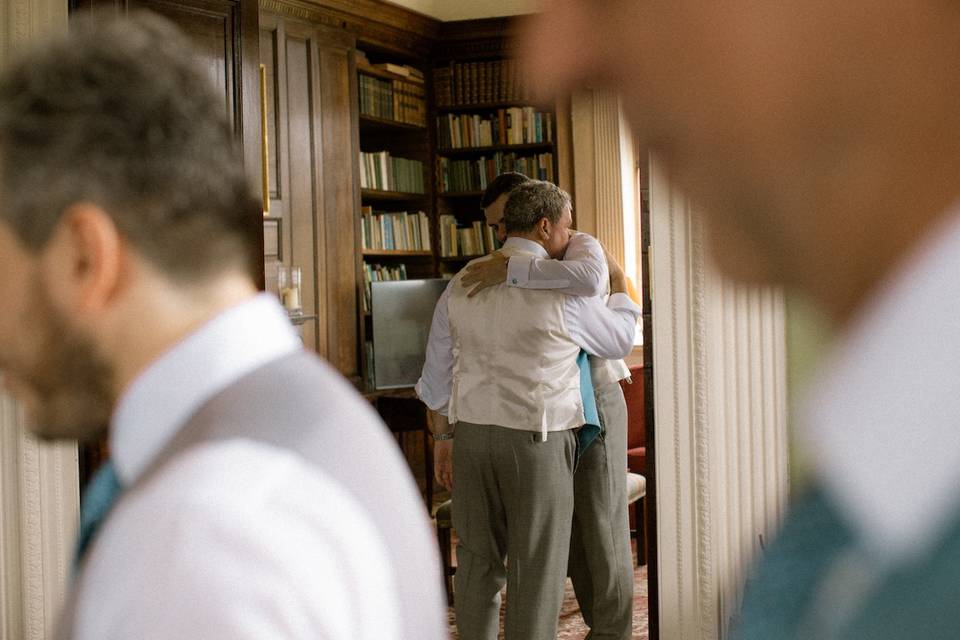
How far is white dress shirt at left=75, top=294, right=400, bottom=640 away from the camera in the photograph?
25.1 inches

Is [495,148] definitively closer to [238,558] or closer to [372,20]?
[372,20]

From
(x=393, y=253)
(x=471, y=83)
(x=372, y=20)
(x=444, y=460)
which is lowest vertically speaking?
(x=444, y=460)

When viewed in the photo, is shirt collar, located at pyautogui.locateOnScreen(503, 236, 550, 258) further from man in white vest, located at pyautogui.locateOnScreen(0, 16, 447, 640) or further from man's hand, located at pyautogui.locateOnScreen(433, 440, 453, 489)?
man in white vest, located at pyautogui.locateOnScreen(0, 16, 447, 640)

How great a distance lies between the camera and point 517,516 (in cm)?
348

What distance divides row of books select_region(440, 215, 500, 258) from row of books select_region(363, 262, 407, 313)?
32cm

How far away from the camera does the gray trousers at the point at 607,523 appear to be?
3766 millimetres

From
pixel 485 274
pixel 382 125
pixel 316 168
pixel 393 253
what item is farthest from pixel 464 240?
pixel 485 274

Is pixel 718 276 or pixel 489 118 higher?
pixel 489 118

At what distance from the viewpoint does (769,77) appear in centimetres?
32

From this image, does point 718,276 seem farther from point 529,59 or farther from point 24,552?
point 24,552

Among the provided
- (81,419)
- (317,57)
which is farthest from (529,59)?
(317,57)

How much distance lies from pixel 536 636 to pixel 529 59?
10.8ft

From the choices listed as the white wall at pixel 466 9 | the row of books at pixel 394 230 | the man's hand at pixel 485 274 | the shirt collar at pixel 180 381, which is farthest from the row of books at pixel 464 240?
the shirt collar at pixel 180 381

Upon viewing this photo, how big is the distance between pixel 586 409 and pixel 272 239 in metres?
2.84
